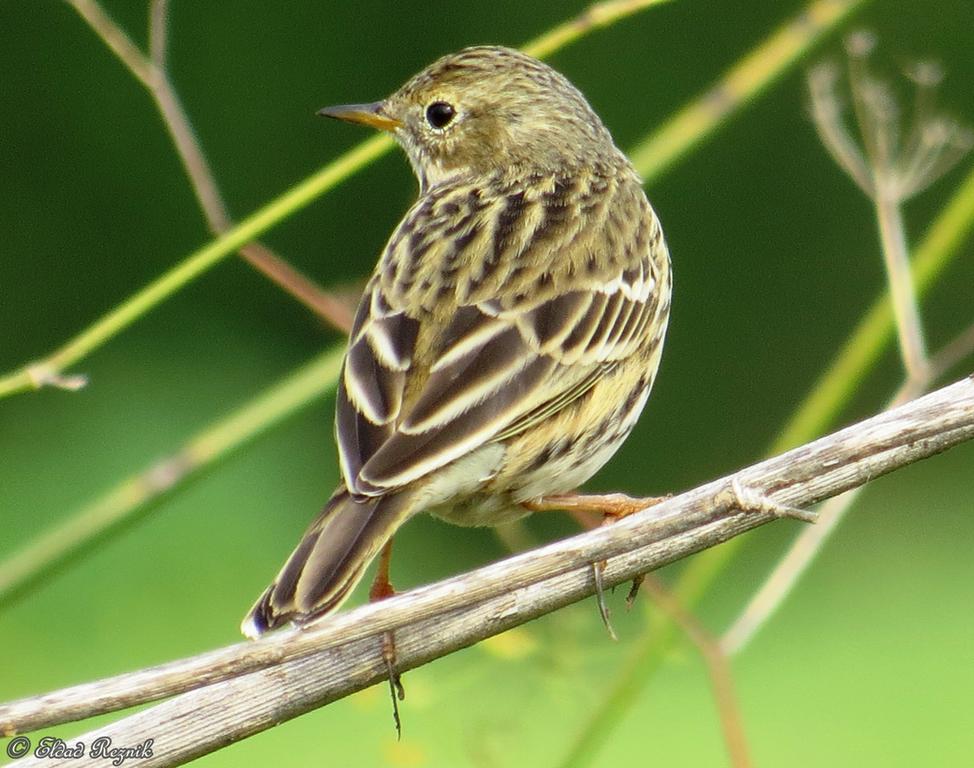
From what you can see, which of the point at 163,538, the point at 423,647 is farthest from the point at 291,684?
the point at 163,538

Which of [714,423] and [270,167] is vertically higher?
[270,167]

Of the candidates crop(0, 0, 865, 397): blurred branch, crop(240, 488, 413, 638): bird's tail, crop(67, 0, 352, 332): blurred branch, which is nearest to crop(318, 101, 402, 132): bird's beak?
crop(0, 0, 865, 397): blurred branch

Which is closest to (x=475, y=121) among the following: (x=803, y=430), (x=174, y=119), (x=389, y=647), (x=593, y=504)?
(x=174, y=119)

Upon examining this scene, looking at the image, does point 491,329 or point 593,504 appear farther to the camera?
point 593,504

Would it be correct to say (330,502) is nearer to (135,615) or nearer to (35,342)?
(135,615)

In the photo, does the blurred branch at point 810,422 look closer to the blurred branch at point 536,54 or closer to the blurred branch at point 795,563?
the blurred branch at point 795,563

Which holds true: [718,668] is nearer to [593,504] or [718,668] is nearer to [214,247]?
[593,504]

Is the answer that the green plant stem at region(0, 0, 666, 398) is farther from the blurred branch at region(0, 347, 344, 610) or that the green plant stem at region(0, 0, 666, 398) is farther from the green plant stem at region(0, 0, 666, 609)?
the blurred branch at region(0, 347, 344, 610)
